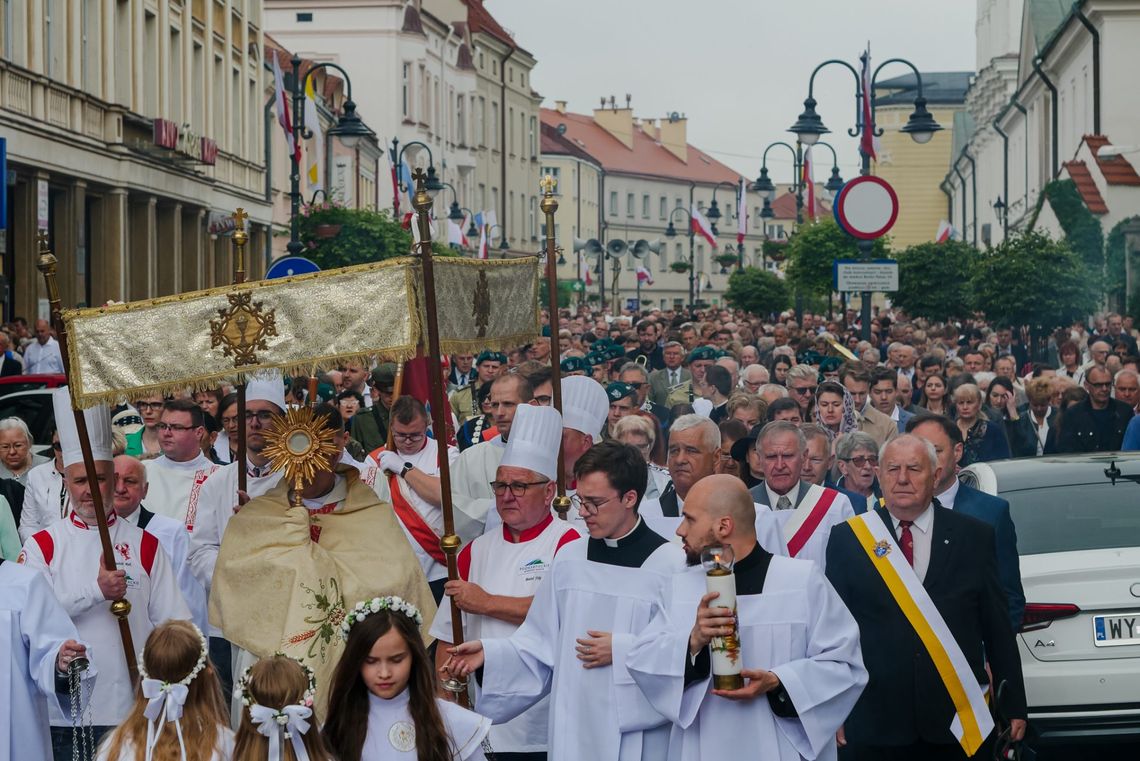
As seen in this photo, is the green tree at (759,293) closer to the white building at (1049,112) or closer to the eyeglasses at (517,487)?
the white building at (1049,112)

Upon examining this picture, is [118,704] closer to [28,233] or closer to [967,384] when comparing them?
[967,384]

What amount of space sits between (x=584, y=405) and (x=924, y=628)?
2.52 m

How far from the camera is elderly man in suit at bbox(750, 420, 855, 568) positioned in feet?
27.0

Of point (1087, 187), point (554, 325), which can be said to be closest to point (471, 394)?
point (554, 325)

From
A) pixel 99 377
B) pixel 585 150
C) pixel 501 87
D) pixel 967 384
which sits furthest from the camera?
pixel 585 150

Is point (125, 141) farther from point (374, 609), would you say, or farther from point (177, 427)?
point (374, 609)

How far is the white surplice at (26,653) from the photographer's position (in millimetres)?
6457

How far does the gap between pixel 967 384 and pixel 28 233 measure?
20.7 metres

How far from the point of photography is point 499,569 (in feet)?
23.9

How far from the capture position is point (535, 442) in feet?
24.0

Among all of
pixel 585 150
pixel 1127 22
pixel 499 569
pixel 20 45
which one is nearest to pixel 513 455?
pixel 499 569

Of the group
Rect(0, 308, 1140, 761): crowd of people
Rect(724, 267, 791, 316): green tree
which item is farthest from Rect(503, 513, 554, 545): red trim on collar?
Rect(724, 267, 791, 316): green tree

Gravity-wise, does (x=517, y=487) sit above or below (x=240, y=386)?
below

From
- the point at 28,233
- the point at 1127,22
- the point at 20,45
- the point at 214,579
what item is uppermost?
the point at 1127,22
